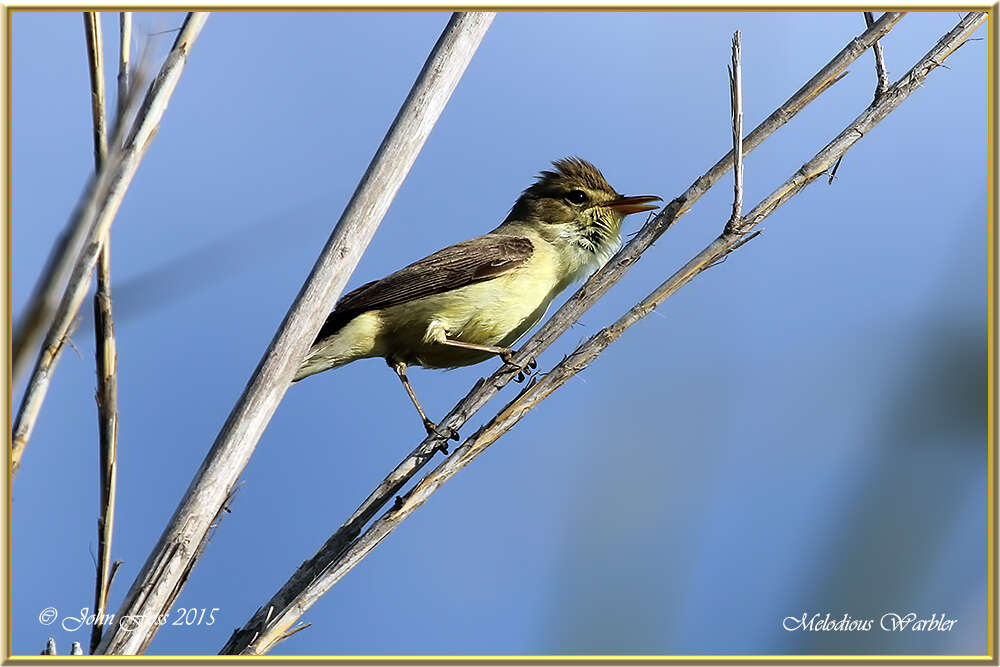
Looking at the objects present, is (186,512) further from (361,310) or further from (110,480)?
(361,310)

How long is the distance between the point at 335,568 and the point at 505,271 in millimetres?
3039

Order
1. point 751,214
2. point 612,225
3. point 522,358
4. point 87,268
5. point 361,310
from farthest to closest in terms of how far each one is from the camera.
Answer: point 612,225 < point 361,310 < point 522,358 < point 751,214 < point 87,268

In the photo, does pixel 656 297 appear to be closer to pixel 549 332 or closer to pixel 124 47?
pixel 549 332

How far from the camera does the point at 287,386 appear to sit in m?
2.10

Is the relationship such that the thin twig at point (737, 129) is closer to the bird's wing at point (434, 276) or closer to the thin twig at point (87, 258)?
the thin twig at point (87, 258)

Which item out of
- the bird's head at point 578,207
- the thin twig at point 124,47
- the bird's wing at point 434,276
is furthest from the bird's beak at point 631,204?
the thin twig at point 124,47

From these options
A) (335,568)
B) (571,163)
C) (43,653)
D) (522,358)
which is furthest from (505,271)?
(43,653)

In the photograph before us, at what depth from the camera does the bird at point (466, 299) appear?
482 cm

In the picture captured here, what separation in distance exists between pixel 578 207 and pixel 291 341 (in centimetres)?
359

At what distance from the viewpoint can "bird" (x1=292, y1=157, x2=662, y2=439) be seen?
482 centimetres

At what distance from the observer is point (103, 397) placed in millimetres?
1781

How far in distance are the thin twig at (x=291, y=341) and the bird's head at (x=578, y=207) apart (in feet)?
9.64

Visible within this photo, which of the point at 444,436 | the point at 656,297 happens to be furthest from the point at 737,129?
the point at 444,436

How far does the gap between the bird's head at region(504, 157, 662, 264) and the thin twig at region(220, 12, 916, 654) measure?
2.27 m
